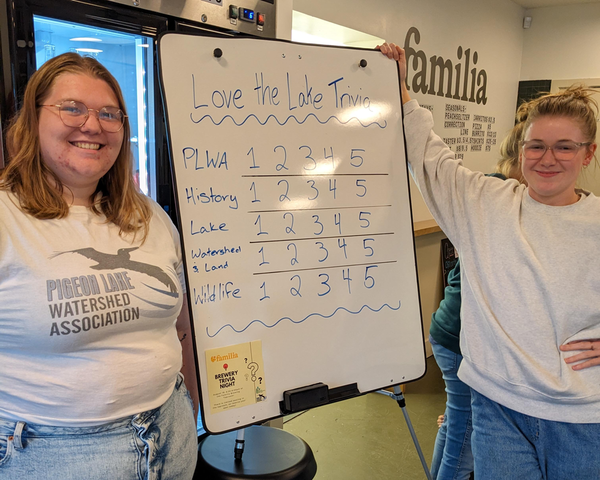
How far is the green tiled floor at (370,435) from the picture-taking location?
2268 mm

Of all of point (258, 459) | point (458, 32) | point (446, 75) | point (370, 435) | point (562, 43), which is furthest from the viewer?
point (562, 43)

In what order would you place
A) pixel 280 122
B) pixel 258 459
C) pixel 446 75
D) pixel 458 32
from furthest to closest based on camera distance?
1. pixel 458 32
2. pixel 446 75
3. pixel 258 459
4. pixel 280 122

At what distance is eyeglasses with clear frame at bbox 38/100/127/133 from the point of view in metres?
1.08

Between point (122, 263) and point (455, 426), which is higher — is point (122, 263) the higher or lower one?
the higher one

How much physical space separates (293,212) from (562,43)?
13.1 ft

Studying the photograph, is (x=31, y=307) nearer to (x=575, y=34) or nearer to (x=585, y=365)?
(x=585, y=365)

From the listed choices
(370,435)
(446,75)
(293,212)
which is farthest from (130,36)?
(446,75)

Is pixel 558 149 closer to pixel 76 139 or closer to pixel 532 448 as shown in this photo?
pixel 532 448

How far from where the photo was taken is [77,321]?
995 mm

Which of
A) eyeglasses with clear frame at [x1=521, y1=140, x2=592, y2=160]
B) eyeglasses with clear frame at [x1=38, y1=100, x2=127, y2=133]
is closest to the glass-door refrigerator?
eyeglasses with clear frame at [x1=38, y1=100, x2=127, y2=133]

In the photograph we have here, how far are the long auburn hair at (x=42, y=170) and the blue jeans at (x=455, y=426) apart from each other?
114 cm

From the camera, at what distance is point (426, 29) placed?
3127 mm

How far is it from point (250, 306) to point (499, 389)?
688 mm

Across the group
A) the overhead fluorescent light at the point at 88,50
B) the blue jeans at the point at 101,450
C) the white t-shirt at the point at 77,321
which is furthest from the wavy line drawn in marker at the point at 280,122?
the blue jeans at the point at 101,450
